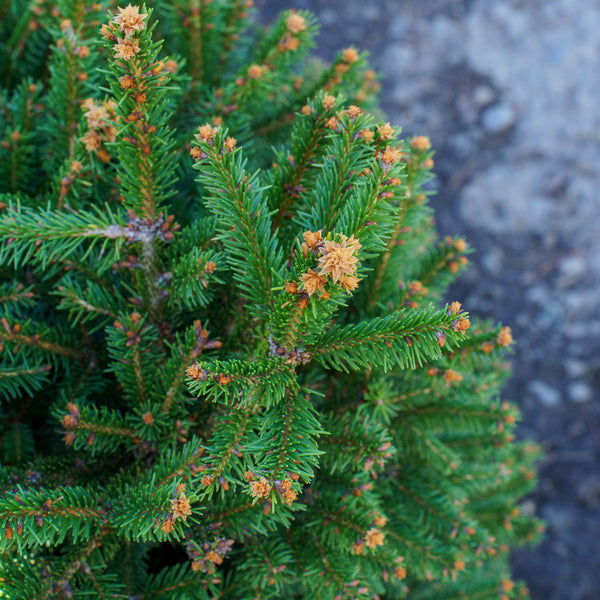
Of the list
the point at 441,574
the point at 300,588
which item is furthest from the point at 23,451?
the point at 441,574

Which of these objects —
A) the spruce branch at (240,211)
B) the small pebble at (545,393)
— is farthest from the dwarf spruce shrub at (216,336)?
the small pebble at (545,393)

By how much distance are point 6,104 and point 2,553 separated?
2.95 feet

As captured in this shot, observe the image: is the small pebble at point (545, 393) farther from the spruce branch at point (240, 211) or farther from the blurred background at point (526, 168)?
the spruce branch at point (240, 211)

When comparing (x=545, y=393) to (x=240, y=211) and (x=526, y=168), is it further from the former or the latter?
(x=240, y=211)

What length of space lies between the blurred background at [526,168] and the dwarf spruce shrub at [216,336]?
1.43 metres

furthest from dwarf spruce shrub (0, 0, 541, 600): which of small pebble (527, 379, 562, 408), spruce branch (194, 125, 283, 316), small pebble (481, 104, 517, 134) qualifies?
small pebble (481, 104, 517, 134)

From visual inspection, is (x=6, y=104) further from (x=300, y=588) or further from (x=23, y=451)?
(x=300, y=588)

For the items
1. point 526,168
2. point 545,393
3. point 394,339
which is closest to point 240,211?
point 394,339

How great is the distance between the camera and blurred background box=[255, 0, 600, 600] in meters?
2.54

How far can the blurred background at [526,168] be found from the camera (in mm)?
2543

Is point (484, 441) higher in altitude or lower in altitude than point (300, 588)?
higher

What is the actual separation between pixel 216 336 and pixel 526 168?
92.7 inches

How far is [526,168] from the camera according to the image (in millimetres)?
2832

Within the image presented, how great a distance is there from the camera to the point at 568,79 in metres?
2.92
